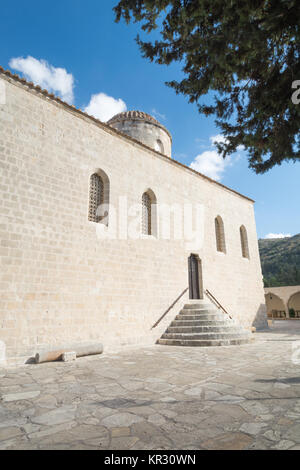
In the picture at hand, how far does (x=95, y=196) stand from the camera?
8.59 meters

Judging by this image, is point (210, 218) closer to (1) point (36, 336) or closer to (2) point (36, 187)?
(2) point (36, 187)

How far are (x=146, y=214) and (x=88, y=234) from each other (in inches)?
116

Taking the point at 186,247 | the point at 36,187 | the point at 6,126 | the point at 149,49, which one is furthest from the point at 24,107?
the point at 186,247

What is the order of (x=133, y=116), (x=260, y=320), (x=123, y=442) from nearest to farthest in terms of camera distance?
(x=123, y=442) < (x=260, y=320) < (x=133, y=116)

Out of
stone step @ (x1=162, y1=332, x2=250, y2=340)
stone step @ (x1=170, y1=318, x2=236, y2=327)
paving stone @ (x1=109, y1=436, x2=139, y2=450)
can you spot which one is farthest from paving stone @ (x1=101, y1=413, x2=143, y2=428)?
stone step @ (x1=170, y1=318, x2=236, y2=327)

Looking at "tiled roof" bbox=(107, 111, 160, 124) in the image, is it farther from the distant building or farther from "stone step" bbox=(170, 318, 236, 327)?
the distant building

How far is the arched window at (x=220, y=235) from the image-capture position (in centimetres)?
1323

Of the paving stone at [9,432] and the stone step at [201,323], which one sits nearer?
the paving stone at [9,432]

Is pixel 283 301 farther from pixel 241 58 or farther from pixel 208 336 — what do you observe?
pixel 241 58

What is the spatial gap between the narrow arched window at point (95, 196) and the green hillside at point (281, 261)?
37.0m

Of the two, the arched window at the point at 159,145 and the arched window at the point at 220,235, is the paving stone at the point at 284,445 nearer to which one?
the arched window at the point at 220,235

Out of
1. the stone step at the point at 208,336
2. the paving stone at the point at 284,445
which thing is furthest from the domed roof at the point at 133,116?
the paving stone at the point at 284,445

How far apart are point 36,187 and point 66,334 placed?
3903mm

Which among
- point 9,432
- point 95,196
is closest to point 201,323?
point 95,196
